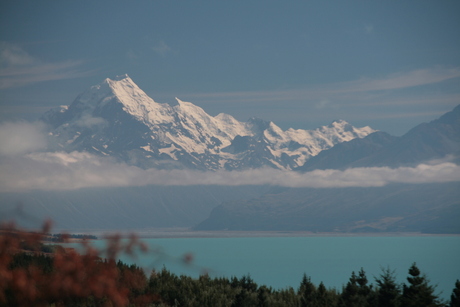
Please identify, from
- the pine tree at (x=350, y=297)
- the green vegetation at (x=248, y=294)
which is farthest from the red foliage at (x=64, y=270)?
the pine tree at (x=350, y=297)

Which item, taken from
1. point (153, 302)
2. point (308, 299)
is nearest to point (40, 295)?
point (153, 302)

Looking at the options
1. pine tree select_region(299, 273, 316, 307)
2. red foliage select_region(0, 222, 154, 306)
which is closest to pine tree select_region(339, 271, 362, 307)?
pine tree select_region(299, 273, 316, 307)

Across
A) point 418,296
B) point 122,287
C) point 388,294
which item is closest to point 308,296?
point 388,294

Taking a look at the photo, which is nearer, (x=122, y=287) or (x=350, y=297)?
(x=122, y=287)

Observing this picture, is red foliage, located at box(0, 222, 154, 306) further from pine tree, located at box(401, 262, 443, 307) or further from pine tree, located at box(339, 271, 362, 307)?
pine tree, located at box(401, 262, 443, 307)

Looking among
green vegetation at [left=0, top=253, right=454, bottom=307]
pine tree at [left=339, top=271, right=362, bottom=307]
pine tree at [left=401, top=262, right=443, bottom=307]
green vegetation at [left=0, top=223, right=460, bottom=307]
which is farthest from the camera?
pine tree at [left=339, top=271, right=362, bottom=307]

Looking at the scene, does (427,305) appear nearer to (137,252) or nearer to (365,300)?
(365,300)

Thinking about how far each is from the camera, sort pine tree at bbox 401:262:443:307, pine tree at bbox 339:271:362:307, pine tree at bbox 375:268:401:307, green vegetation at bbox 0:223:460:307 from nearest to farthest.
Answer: green vegetation at bbox 0:223:460:307, pine tree at bbox 401:262:443:307, pine tree at bbox 375:268:401:307, pine tree at bbox 339:271:362:307

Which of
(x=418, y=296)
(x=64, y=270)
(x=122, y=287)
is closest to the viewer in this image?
(x=64, y=270)

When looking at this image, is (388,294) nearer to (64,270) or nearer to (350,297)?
(350,297)

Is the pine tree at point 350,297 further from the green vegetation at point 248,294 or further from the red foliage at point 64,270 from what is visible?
the red foliage at point 64,270

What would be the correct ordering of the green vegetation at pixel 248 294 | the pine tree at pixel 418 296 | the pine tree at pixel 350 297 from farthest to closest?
the pine tree at pixel 350 297, the pine tree at pixel 418 296, the green vegetation at pixel 248 294

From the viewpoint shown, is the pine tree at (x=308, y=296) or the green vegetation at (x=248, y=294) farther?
the pine tree at (x=308, y=296)

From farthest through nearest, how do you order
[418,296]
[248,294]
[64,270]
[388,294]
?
[388,294] < [248,294] < [418,296] < [64,270]
